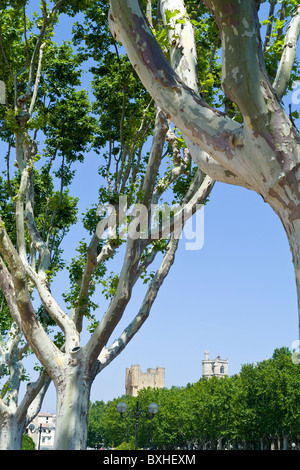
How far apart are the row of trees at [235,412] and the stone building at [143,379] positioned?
42356 millimetres

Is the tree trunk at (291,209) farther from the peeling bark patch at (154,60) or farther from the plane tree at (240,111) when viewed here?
the peeling bark patch at (154,60)

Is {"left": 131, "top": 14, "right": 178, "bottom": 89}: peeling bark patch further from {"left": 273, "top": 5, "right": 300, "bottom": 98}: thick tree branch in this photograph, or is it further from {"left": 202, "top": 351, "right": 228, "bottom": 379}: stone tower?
{"left": 202, "top": 351, "right": 228, "bottom": 379}: stone tower

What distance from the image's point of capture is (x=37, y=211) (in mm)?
16188

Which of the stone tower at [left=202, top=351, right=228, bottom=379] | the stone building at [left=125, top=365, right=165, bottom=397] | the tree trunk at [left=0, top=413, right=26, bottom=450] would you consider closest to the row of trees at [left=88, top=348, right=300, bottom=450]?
the tree trunk at [left=0, top=413, right=26, bottom=450]

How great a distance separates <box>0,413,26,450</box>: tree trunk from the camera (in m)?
10.3

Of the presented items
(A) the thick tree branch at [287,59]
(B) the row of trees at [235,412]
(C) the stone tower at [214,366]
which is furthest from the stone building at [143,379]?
(A) the thick tree branch at [287,59]

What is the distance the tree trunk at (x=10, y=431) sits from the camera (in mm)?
10273

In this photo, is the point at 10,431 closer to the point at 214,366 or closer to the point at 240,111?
the point at 240,111

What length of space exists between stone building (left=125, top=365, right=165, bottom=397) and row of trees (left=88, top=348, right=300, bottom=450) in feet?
139

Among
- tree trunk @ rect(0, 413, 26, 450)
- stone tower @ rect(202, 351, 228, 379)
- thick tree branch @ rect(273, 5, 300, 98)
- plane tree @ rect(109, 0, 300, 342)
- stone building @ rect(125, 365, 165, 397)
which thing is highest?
stone tower @ rect(202, 351, 228, 379)
